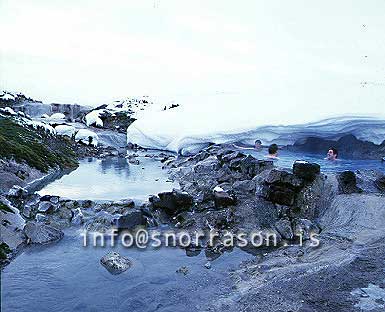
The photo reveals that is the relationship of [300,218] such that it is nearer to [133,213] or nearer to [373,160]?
[133,213]

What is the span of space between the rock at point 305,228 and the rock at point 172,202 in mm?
2163

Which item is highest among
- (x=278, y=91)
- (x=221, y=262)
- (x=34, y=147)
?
(x=278, y=91)

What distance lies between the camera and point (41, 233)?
20.2 feet

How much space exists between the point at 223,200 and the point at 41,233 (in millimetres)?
3457

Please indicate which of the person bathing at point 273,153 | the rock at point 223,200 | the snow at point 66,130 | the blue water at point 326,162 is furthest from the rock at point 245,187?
the snow at point 66,130

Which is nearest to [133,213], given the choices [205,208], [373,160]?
[205,208]

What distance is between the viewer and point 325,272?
15.5ft

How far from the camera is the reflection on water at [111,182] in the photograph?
9539 millimetres

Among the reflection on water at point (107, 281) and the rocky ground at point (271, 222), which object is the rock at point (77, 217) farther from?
the reflection on water at point (107, 281)

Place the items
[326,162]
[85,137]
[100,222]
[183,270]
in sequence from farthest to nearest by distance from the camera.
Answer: [85,137] < [326,162] < [100,222] < [183,270]

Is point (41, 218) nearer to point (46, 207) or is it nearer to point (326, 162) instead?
point (46, 207)

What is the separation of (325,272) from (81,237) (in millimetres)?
3936

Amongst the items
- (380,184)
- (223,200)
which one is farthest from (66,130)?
(380,184)

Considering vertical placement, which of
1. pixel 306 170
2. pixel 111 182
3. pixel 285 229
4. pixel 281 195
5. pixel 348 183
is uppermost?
pixel 306 170
